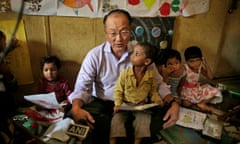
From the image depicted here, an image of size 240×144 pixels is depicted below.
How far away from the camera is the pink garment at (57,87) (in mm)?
2010

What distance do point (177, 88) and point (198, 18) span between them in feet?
2.63

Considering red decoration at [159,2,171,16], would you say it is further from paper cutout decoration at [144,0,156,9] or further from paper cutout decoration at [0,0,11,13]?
paper cutout decoration at [0,0,11,13]

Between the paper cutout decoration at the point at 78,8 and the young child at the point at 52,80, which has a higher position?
the paper cutout decoration at the point at 78,8

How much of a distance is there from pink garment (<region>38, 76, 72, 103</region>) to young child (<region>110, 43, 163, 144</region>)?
601mm

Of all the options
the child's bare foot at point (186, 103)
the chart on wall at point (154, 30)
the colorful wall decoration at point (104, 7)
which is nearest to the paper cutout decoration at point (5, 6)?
the colorful wall decoration at point (104, 7)

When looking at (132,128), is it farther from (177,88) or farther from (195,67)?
(195,67)

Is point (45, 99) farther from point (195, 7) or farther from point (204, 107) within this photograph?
point (195, 7)

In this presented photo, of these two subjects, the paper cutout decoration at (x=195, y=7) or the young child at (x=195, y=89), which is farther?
the paper cutout decoration at (x=195, y=7)

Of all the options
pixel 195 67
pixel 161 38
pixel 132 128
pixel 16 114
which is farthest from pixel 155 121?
pixel 16 114

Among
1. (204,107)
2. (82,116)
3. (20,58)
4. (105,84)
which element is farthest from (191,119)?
(20,58)

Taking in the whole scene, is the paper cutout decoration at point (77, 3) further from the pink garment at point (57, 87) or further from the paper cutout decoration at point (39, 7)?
the pink garment at point (57, 87)

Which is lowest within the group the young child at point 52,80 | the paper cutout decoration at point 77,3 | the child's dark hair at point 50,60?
the young child at point 52,80

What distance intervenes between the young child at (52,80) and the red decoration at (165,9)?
1070mm

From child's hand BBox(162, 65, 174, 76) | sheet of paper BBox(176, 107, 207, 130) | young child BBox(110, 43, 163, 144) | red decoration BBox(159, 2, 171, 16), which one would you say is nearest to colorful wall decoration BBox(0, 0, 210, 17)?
red decoration BBox(159, 2, 171, 16)
